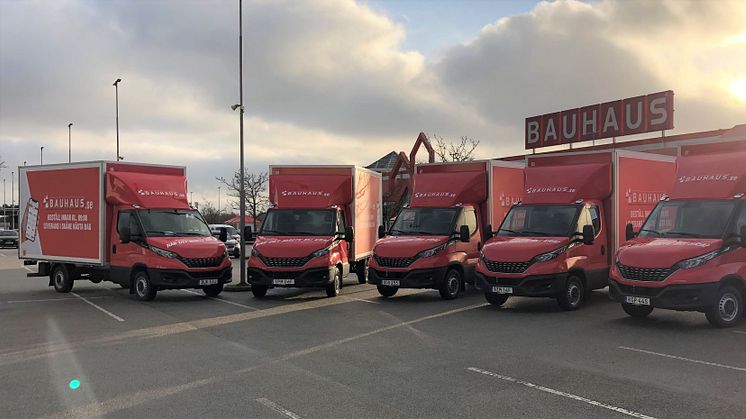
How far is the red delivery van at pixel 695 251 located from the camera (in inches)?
373

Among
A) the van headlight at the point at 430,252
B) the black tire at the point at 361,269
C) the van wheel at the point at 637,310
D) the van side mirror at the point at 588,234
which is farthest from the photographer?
the black tire at the point at 361,269

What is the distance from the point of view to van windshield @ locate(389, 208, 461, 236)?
45.9 ft

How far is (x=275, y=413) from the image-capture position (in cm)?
547

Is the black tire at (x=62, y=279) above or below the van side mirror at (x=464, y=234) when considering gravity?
below

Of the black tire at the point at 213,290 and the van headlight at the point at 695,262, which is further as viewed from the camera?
the black tire at the point at 213,290

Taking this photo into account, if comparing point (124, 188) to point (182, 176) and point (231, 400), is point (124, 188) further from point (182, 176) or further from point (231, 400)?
point (231, 400)

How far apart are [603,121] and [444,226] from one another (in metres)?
19.1

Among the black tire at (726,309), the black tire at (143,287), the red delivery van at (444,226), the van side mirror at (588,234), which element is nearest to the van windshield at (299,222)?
the red delivery van at (444,226)

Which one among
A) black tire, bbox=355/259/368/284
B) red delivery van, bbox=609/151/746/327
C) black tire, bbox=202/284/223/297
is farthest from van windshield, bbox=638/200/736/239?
black tire, bbox=202/284/223/297

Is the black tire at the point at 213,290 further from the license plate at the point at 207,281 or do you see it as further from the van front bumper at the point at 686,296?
the van front bumper at the point at 686,296

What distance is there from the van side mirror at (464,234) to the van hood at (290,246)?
3035mm

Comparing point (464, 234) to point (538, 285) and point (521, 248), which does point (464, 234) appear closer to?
point (521, 248)

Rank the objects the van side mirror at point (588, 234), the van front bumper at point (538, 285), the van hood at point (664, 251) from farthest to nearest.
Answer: the van side mirror at point (588, 234), the van front bumper at point (538, 285), the van hood at point (664, 251)

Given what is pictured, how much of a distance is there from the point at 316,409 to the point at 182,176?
11.4 meters
